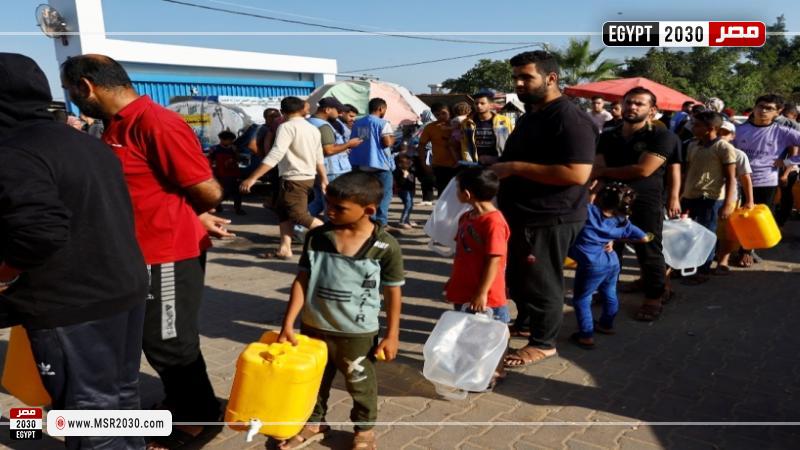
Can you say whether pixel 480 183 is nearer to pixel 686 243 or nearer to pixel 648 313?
pixel 648 313

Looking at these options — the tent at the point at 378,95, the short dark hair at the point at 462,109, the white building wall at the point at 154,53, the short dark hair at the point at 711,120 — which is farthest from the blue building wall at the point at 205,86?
the short dark hair at the point at 711,120

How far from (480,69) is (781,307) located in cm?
3992

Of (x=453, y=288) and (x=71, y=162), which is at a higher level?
(x=71, y=162)

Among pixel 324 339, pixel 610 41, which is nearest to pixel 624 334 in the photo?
pixel 610 41

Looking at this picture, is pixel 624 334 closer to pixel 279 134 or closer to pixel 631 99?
pixel 631 99

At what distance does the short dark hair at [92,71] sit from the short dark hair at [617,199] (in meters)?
3.26

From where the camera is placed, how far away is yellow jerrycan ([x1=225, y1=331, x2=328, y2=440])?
250 cm

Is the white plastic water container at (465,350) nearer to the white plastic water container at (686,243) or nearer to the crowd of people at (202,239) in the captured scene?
the crowd of people at (202,239)

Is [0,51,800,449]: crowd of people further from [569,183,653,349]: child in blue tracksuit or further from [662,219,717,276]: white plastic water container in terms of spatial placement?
[662,219,717,276]: white plastic water container

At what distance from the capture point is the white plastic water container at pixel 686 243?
5262 millimetres

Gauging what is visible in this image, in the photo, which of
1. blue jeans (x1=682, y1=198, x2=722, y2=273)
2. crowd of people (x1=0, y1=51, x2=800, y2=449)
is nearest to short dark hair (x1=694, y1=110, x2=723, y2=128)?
blue jeans (x1=682, y1=198, x2=722, y2=273)

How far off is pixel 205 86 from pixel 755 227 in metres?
22.0

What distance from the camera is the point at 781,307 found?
5.13 m

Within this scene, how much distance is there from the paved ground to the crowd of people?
24cm
